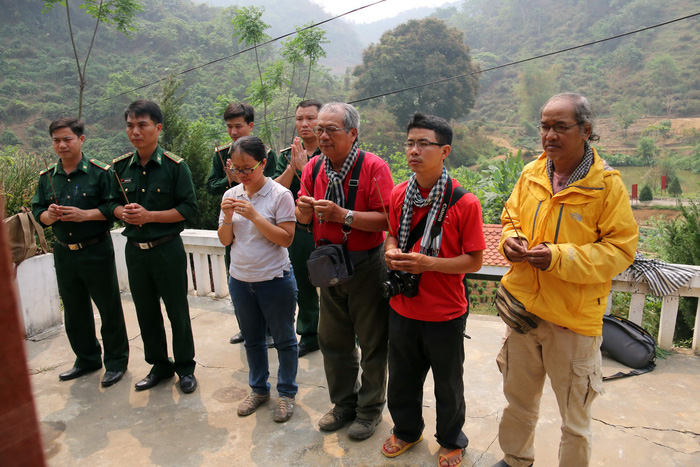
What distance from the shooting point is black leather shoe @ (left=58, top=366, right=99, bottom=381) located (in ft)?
11.9

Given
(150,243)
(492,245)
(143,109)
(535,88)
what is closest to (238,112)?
(143,109)

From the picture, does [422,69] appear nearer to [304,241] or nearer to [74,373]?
[304,241]

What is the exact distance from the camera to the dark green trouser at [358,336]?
271cm

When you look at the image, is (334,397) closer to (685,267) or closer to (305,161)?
(305,161)

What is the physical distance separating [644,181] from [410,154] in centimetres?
3988

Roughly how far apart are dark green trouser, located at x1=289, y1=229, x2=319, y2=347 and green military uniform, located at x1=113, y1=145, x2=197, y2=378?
88 centimetres

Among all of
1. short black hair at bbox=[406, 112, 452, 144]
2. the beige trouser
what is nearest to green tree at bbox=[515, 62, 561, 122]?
short black hair at bbox=[406, 112, 452, 144]

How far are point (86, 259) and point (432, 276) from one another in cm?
260

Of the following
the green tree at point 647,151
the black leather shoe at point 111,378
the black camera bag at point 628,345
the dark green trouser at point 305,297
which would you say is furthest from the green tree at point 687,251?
the green tree at point 647,151

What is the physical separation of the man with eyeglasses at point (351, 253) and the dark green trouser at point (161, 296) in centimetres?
116

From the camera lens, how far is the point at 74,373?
3674 mm

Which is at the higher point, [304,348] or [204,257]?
[204,257]

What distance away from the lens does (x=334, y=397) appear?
2945mm

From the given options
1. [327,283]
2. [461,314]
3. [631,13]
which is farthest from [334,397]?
[631,13]
